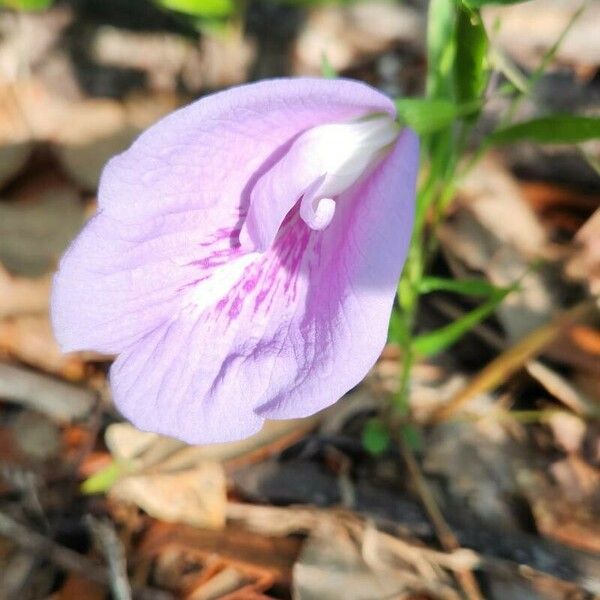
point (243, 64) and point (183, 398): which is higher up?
point (243, 64)

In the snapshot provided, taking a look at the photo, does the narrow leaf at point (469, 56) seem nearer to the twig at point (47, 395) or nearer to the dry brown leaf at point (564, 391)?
the dry brown leaf at point (564, 391)

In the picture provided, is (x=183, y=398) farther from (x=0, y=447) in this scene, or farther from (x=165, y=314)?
(x=0, y=447)

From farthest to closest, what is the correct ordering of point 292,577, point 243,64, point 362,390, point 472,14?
point 243,64 < point 362,390 < point 292,577 < point 472,14

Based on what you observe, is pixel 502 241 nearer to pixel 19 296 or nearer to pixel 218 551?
pixel 218 551

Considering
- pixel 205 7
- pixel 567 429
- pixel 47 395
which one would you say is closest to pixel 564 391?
pixel 567 429

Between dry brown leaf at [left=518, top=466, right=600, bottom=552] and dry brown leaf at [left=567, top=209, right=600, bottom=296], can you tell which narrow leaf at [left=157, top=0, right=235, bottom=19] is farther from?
dry brown leaf at [left=518, top=466, right=600, bottom=552]

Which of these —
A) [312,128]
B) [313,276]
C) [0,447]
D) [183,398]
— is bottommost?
[0,447]

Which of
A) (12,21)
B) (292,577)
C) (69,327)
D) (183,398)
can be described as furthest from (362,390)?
(12,21)
